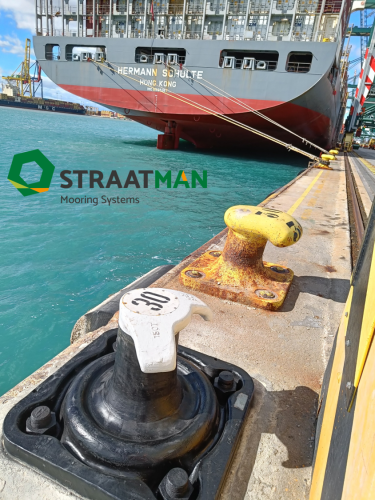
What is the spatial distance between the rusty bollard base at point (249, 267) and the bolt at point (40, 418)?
1.48 meters

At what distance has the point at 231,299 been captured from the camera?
8.10ft

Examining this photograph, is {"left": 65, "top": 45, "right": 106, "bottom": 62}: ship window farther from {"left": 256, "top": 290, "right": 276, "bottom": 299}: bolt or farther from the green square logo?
{"left": 256, "top": 290, "right": 276, "bottom": 299}: bolt

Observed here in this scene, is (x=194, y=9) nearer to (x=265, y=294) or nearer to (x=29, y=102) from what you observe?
(x=265, y=294)

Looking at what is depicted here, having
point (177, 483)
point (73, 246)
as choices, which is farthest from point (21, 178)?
point (177, 483)

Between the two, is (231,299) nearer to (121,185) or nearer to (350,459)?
(350,459)

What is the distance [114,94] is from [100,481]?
21.7 meters

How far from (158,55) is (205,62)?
295cm

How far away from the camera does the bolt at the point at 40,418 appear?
4.01ft

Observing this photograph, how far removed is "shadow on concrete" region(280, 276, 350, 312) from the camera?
264 cm

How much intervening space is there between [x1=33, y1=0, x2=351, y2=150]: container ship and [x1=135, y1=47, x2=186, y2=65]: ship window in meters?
0.07

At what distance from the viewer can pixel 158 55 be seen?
19.0 m

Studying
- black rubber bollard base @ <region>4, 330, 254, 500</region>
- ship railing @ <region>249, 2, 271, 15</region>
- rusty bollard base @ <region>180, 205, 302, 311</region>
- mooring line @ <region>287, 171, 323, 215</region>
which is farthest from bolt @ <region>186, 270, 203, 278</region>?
ship railing @ <region>249, 2, 271, 15</region>

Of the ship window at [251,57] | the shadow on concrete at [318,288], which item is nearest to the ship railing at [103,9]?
the ship window at [251,57]

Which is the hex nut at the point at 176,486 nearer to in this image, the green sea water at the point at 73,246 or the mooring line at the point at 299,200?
the green sea water at the point at 73,246
